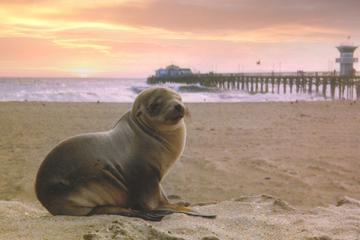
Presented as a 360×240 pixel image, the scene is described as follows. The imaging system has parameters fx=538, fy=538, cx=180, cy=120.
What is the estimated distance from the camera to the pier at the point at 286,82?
58938 mm

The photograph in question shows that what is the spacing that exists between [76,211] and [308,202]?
4.40 meters

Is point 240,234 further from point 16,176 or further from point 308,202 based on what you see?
point 16,176

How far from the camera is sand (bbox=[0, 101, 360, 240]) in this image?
4562mm

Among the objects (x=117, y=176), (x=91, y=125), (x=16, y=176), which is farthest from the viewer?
(x=91, y=125)

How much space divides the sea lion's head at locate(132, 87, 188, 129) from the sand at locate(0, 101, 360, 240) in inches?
35.5

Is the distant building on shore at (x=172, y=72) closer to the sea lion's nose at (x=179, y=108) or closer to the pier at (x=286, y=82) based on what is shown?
the pier at (x=286, y=82)

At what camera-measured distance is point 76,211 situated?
484cm

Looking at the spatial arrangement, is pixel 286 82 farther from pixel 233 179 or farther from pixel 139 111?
pixel 139 111

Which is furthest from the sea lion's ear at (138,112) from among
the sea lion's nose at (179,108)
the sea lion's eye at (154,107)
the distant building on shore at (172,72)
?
the distant building on shore at (172,72)

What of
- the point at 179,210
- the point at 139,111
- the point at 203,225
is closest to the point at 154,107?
the point at 139,111

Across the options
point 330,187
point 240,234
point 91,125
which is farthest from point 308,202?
point 91,125

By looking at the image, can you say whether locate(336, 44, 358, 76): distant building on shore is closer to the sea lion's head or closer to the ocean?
the ocean

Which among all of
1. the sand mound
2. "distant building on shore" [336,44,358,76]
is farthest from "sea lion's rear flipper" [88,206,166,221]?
"distant building on shore" [336,44,358,76]

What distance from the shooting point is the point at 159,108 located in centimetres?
511
